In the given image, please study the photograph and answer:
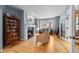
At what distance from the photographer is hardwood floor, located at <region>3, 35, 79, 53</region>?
3.22 meters

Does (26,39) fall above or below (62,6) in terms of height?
below

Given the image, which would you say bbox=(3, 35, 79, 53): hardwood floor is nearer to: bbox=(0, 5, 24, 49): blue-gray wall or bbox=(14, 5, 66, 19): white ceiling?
bbox=(0, 5, 24, 49): blue-gray wall

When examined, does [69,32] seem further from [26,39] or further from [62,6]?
[26,39]

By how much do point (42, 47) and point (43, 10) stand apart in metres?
0.94

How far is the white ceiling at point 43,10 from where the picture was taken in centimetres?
320

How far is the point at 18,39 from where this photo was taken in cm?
333

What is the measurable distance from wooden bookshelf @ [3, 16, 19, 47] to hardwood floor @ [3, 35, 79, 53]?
15 centimetres

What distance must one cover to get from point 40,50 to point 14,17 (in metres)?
1.07

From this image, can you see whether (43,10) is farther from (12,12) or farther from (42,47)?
(42,47)

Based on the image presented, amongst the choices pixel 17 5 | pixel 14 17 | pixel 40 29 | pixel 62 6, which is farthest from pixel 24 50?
pixel 62 6

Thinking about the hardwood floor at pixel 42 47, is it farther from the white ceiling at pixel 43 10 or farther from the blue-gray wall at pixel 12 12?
the white ceiling at pixel 43 10

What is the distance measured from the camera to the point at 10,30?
333 centimetres

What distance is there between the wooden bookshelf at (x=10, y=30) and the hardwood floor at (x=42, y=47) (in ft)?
0.50

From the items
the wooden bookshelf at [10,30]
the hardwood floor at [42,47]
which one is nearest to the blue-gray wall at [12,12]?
the wooden bookshelf at [10,30]
